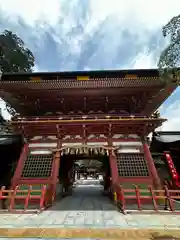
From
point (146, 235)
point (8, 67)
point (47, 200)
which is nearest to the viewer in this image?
point (146, 235)

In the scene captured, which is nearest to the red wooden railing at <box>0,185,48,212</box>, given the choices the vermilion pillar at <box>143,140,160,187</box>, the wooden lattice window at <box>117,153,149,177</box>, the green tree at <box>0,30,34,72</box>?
the wooden lattice window at <box>117,153,149,177</box>

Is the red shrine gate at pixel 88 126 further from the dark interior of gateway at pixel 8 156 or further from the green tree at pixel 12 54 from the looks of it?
the green tree at pixel 12 54

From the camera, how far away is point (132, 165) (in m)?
10.1

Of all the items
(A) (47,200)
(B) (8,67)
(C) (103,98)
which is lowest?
(A) (47,200)

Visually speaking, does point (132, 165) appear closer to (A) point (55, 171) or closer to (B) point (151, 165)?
(B) point (151, 165)

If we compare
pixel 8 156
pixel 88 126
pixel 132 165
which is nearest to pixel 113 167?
pixel 132 165

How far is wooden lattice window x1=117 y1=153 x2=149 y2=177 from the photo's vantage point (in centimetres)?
995

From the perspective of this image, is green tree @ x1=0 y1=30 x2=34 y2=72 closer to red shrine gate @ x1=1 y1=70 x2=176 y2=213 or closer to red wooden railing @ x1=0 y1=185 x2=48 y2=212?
red shrine gate @ x1=1 y1=70 x2=176 y2=213

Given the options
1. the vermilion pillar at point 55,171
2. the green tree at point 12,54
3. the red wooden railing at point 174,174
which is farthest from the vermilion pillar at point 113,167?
the green tree at point 12,54

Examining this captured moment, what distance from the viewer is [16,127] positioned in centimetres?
1080

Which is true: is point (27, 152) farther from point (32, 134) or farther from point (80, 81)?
point (80, 81)

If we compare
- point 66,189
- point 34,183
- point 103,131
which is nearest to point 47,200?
point 34,183

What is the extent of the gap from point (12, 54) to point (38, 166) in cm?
1601

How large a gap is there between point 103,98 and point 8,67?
1498cm
